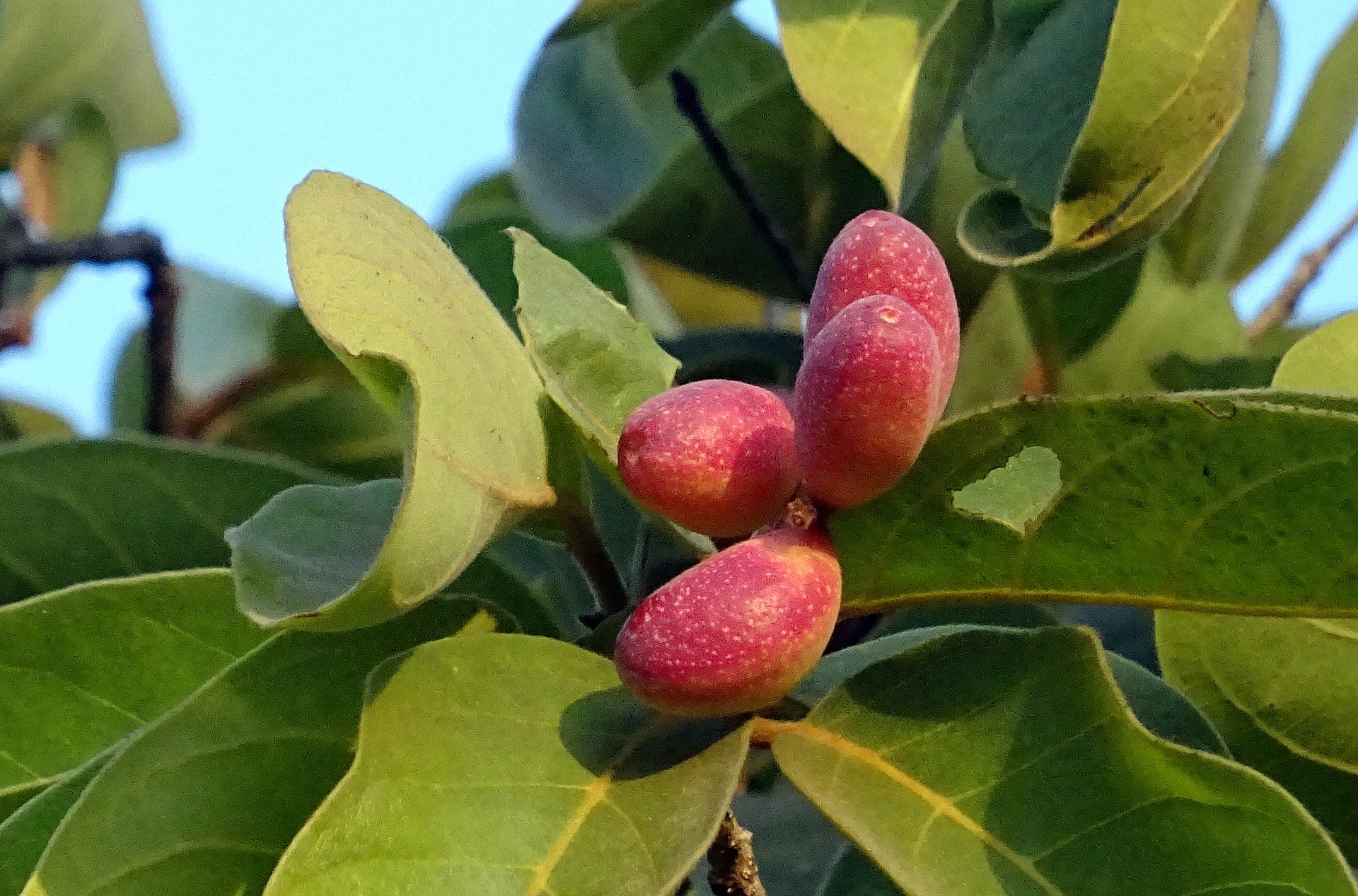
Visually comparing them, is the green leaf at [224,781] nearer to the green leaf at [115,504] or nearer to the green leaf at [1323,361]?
the green leaf at [115,504]

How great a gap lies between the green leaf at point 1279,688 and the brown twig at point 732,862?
0.27 metres

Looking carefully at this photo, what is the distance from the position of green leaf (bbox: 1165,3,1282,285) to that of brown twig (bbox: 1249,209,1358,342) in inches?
7.2

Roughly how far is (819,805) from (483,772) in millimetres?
142

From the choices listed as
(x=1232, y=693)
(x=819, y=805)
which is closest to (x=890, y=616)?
(x=1232, y=693)

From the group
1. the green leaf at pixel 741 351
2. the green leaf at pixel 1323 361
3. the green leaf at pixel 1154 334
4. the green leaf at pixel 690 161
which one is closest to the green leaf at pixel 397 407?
the green leaf at pixel 1323 361

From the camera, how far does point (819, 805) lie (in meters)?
0.59

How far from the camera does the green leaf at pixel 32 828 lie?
0.68 m

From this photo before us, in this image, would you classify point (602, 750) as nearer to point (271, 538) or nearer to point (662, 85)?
point (271, 538)

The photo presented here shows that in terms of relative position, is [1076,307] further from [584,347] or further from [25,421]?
[25,421]

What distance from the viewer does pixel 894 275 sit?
59 cm

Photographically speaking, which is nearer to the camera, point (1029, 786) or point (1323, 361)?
point (1029, 786)

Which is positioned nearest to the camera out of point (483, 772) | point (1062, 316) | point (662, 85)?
point (483, 772)

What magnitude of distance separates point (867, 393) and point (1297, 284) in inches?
48.9

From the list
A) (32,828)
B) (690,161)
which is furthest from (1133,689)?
(690,161)
